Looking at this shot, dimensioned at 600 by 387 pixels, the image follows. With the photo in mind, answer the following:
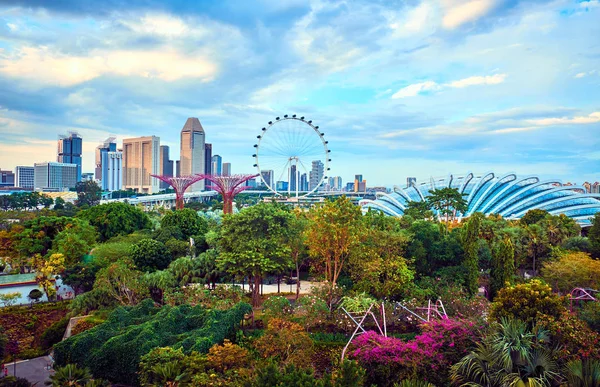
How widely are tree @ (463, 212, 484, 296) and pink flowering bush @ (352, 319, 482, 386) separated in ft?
34.4

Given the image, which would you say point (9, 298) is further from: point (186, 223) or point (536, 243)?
point (536, 243)

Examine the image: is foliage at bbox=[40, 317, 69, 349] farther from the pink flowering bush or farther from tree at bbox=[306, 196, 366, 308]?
the pink flowering bush

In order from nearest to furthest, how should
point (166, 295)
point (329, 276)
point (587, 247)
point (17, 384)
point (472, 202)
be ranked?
1. point (17, 384)
2. point (166, 295)
3. point (329, 276)
4. point (587, 247)
5. point (472, 202)

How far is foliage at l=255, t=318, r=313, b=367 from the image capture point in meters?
14.6

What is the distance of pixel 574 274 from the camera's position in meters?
23.0

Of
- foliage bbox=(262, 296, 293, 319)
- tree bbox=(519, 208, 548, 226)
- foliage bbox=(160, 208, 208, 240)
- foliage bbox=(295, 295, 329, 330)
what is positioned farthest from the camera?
tree bbox=(519, 208, 548, 226)

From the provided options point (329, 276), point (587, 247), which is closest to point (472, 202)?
point (587, 247)

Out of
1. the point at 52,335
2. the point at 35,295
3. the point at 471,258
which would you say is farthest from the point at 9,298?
the point at 471,258

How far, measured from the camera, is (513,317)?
48.0ft

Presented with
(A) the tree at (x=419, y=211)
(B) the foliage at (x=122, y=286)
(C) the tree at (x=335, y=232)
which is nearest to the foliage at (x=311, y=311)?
(C) the tree at (x=335, y=232)

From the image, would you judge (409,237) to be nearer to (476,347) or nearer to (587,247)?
(476,347)

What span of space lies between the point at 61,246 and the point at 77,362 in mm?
18073

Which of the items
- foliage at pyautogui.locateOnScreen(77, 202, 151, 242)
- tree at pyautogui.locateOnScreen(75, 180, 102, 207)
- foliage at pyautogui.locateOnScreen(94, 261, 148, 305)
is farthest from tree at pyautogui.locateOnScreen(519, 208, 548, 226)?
tree at pyautogui.locateOnScreen(75, 180, 102, 207)

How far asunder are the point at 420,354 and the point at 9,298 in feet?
82.0
